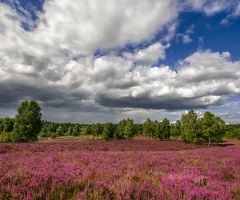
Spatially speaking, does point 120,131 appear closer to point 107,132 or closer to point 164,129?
point 107,132

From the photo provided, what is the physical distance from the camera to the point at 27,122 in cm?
2606

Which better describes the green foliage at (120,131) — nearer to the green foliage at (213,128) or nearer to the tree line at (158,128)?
the tree line at (158,128)

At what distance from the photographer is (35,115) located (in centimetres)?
2745

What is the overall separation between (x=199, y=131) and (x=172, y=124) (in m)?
19.0

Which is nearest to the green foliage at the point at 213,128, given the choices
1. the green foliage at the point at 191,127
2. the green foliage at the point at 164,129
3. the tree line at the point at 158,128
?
the tree line at the point at 158,128

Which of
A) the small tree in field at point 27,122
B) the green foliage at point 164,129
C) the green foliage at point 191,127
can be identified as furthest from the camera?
the green foliage at point 164,129

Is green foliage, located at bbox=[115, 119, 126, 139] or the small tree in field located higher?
the small tree in field

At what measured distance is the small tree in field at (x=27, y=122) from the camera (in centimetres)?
2523

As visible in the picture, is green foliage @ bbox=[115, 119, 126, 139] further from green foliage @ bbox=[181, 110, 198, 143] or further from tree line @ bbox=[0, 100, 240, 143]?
green foliage @ bbox=[181, 110, 198, 143]

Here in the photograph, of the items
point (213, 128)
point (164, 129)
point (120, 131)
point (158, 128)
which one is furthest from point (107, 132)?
point (213, 128)

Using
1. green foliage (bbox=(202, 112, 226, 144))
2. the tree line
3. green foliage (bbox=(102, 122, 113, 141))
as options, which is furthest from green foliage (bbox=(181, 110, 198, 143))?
green foliage (bbox=(102, 122, 113, 141))

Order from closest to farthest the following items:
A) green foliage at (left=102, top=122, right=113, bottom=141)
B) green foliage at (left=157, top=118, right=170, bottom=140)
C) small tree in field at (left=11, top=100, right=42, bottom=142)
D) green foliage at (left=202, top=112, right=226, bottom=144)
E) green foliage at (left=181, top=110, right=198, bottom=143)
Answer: small tree in field at (left=11, top=100, right=42, bottom=142) < green foliage at (left=202, top=112, right=226, bottom=144) < green foliage at (left=181, top=110, right=198, bottom=143) < green foliage at (left=102, top=122, right=113, bottom=141) < green foliage at (left=157, top=118, right=170, bottom=140)

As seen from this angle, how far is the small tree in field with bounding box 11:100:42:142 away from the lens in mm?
25234

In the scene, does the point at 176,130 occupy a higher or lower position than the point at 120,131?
higher
